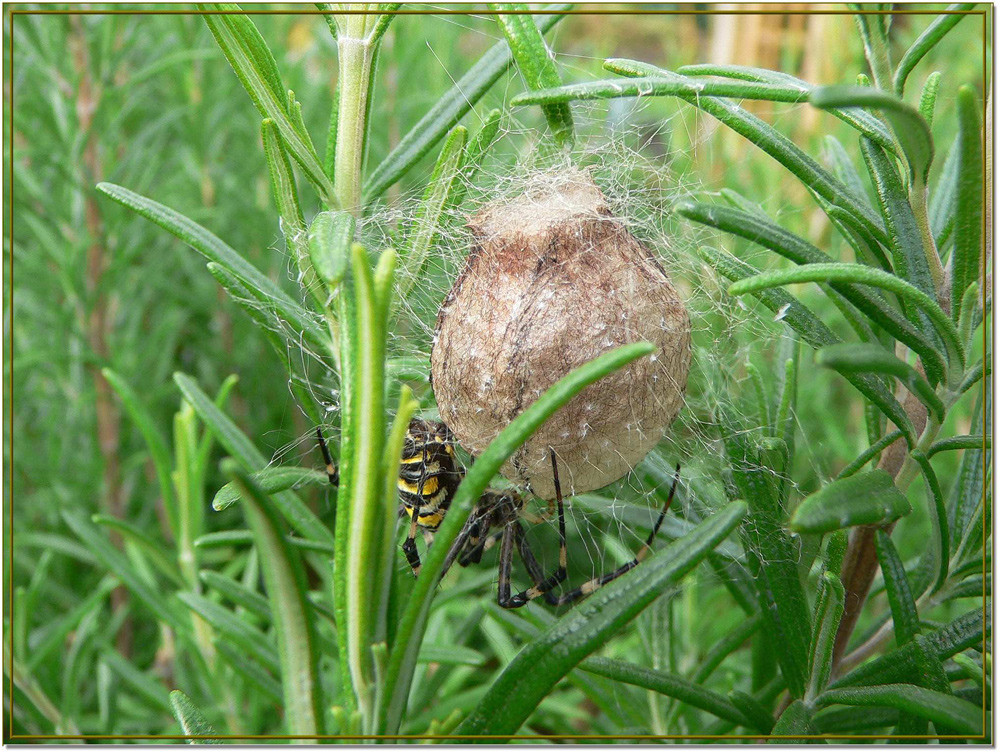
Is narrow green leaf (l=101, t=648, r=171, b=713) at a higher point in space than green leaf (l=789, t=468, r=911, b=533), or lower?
lower

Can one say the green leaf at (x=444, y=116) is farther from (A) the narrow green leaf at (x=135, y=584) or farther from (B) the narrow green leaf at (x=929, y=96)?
(A) the narrow green leaf at (x=135, y=584)

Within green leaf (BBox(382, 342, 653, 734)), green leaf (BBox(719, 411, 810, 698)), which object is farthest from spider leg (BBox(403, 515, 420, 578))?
green leaf (BBox(719, 411, 810, 698))

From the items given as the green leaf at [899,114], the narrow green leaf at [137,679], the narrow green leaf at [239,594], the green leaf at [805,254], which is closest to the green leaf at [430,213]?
the green leaf at [805,254]

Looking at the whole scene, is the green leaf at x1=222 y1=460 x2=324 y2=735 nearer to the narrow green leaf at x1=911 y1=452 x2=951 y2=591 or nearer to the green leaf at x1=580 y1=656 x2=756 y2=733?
the green leaf at x1=580 y1=656 x2=756 y2=733

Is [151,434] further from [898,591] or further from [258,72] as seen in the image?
[898,591]

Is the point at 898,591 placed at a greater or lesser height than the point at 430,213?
lesser

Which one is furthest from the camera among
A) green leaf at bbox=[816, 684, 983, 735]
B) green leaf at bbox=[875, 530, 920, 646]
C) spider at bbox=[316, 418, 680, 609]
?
spider at bbox=[316, 418, 680, 609]

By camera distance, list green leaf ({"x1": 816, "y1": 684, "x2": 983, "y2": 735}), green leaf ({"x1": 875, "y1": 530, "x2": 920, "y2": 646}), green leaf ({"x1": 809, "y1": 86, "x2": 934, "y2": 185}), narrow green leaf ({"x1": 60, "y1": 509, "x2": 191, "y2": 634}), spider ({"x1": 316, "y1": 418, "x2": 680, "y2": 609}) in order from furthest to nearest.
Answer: narrow green leaf ({"x1": 60, "y1": 509, "x2": 191, "y2": 634})
spider ({"x1": 316, "y1": 418, "x2": 680, "y2": 609})
green leaf ({"x1": 875, "y1": 530, "x2": 920, "y2": 646})
green leaf ({"x1": 816, "y1": 684, "x2": 983, "y2": 735})
green leaf ({"x1": 809, "y1": 86, "x2": 934, "y2": 185})

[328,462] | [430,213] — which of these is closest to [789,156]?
[430,213]
